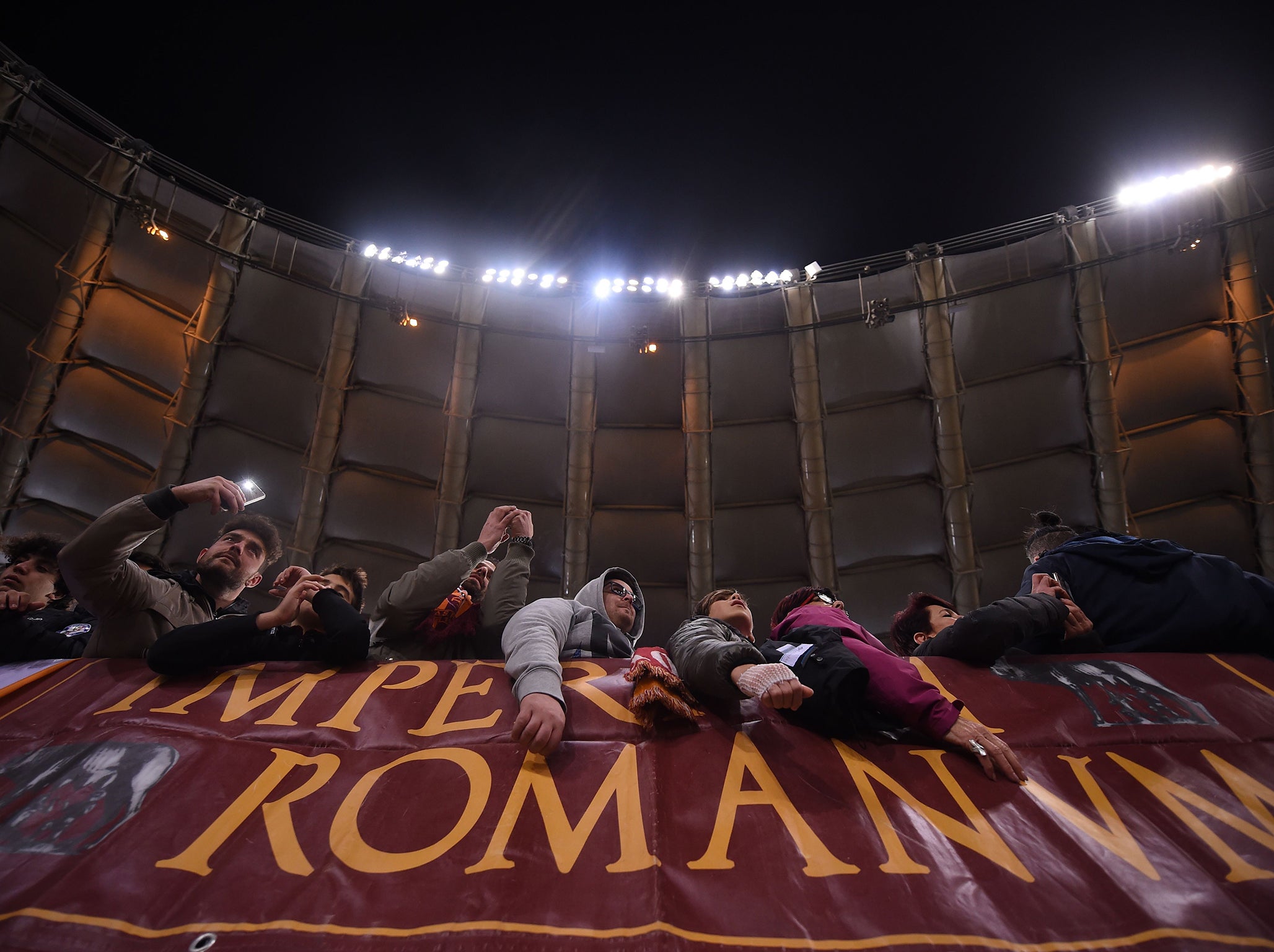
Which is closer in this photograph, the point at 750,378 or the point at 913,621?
the point at 913,621

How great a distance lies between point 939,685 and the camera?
2.58m

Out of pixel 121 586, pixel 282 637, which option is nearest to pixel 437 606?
pixel 282 637

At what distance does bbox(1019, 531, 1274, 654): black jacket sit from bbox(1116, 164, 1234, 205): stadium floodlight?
31.7 ft

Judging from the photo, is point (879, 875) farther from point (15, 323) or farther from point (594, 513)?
point (15, 323)

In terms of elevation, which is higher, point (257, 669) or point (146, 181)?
point (146, 181)

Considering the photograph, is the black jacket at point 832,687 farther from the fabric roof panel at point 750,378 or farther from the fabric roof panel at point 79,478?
the fabric roof panel at point 79,478

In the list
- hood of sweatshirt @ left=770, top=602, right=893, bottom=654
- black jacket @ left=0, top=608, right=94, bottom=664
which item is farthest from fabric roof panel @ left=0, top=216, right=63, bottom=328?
hood of sweatshirt @ left=770, top=602, right=893, bottom=654

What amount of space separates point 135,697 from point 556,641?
1601 millimetres

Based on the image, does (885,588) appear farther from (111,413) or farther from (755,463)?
(111,413)

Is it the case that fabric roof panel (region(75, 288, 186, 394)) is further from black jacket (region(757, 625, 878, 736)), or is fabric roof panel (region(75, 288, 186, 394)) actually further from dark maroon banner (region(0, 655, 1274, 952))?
black jacket (region(757, 625, 878, 736))

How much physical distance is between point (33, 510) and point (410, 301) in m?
6.71

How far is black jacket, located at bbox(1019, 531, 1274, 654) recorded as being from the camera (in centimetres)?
279

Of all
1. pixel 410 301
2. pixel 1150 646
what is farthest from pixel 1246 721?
pixel 410 301

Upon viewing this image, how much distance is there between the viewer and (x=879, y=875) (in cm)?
168
